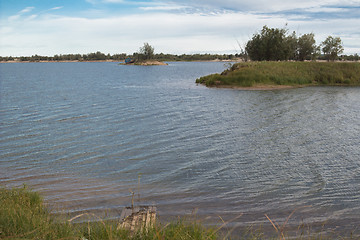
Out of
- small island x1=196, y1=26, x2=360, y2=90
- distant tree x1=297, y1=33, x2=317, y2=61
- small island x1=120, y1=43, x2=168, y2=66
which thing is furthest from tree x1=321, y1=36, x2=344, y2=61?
small island x1=120, y1=43, x2=168, y2=66

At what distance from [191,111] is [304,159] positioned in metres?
12.5

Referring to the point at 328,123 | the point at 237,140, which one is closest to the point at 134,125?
the point at 237,140

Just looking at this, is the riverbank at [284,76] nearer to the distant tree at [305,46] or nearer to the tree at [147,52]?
the distant tree at [305,46]

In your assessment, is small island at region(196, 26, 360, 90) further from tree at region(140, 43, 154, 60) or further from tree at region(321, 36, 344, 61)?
tree at region(140, 43, 154, 60)

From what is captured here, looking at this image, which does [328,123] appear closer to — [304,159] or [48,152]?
[304,159]

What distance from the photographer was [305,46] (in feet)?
264

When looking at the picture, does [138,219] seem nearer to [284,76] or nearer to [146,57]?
[284,76]

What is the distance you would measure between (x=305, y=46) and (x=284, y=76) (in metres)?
42.8

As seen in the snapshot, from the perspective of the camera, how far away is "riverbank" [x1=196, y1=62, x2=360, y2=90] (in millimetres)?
41750

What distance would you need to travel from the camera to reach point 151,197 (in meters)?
8.70

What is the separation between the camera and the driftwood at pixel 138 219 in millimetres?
5587

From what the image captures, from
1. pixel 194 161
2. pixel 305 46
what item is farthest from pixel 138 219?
pixel 305 46

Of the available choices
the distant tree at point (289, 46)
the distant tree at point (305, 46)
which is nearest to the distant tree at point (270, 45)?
the distant tree at point (289, 46)

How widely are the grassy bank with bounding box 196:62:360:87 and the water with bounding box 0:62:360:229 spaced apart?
66.8 ft
